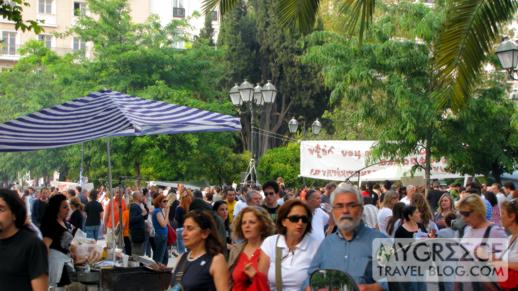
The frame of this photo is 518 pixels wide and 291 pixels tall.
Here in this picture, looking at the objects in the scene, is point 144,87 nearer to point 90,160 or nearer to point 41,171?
point 90,160

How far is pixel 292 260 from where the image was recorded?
6.48m

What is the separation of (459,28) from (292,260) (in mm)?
3088

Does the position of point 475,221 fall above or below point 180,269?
above

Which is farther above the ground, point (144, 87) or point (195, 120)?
point (144, 87)

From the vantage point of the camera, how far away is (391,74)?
72.9ft

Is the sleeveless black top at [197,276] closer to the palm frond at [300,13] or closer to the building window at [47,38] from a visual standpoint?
the palm frond at [300,13]

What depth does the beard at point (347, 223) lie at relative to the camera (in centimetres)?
571

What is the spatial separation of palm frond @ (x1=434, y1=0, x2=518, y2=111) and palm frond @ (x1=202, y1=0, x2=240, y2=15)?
204 cm

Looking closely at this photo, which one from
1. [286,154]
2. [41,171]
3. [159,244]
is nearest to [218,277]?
[159,244]

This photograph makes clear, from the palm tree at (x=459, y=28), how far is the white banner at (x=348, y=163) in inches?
610

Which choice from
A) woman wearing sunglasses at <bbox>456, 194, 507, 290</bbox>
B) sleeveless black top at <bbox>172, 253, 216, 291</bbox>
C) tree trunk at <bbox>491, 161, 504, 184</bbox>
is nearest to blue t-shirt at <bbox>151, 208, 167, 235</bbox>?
woman wearing sunglasses at <bbox>456, 194, 507, 290</bbox>

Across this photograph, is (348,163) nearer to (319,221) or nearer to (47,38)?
(319,221)

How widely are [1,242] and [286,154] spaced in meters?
41.5

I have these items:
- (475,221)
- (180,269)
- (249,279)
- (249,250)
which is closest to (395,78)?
(475,221)
